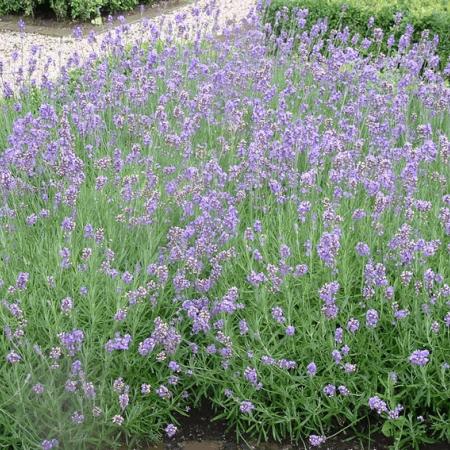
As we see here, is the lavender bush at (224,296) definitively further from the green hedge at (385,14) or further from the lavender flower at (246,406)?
the green hedge at (385,14)

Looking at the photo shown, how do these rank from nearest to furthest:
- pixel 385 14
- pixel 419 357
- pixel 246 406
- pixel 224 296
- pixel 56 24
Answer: pixel 419 357 → pixel 246 406 → pixel 224 296 → pixel 385 14 → pixel 56 24

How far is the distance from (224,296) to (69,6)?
8.49 m

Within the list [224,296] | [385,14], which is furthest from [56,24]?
[224,296]

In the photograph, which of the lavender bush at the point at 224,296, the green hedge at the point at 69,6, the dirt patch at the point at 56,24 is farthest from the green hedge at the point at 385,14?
the lavender bush at the point at 224,296

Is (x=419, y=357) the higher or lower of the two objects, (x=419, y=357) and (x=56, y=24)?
the higher

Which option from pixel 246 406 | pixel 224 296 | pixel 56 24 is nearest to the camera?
pixel 246 406

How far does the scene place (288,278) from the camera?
12.2 feet

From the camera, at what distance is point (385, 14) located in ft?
28.3

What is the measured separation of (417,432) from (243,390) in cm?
78

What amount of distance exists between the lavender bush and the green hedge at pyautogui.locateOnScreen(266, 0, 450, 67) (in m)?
3.98

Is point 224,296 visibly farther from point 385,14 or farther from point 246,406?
point 385,14

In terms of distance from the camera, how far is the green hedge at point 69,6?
34.8 feet

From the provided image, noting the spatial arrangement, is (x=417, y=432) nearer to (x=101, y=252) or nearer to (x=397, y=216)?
(x=397, y=216)

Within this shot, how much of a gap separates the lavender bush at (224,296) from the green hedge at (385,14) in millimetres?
3975
